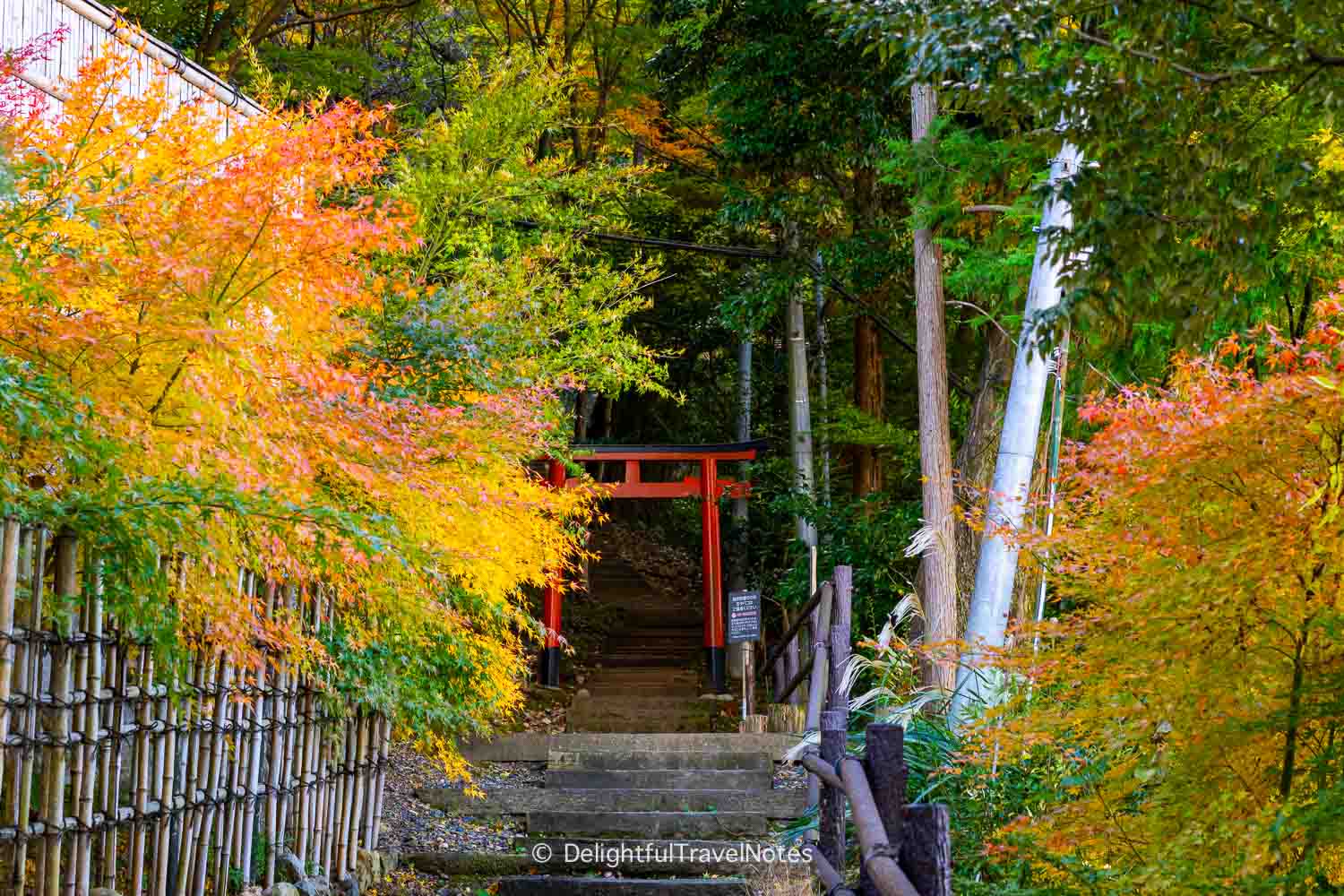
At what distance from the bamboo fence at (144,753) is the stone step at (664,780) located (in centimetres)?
344

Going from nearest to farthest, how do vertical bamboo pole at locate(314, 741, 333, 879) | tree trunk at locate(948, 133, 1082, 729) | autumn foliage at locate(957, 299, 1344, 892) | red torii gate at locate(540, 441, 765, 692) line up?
autumn foliage at locate(957, 299, 1344, 892), vertical bamboo pole at locate(314, 741, 333, 879), tree trunk at locate(948, 133, 1082, 729), red torii gate at locate(540, 441, 765, 692)

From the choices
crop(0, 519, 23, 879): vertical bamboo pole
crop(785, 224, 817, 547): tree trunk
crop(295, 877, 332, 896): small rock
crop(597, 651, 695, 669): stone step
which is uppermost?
crop(785, 224, 817, 547): tree trunk

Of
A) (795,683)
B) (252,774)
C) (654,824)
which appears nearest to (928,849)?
(252,774)

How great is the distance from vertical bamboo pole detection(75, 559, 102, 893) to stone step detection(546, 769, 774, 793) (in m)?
6.28

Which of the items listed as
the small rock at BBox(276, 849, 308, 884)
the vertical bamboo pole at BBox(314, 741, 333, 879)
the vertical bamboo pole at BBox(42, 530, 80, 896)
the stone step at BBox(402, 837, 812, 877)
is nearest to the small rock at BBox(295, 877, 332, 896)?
the small rock at BBox(276, 849, 308, 884)

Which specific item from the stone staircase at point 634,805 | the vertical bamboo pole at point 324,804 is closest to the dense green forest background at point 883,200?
the stone staircase at point 634,805

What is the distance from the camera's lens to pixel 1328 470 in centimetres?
350

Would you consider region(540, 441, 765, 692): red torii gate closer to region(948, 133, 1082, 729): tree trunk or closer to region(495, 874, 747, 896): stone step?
region(495, 874, 747, 896): stone step

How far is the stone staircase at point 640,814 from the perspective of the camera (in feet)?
26.8

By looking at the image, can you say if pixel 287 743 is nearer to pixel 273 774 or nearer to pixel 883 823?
pixel 273 774

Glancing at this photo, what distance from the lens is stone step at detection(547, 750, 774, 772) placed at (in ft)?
35.3

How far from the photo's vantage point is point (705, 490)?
14.4 meters

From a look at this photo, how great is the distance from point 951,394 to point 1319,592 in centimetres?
1241

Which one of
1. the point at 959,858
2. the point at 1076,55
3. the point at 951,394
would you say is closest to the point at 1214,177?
the point at 1076,55
